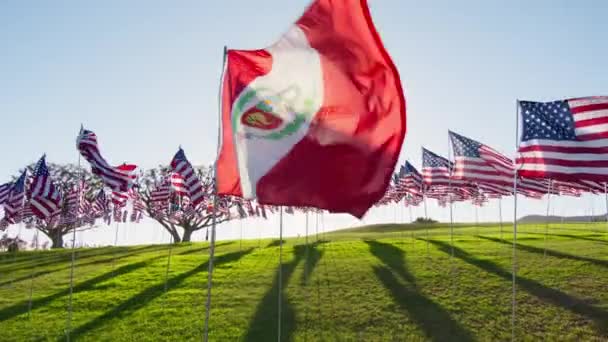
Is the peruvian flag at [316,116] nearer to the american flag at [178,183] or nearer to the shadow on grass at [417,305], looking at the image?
the shadow on grass at [417,305]

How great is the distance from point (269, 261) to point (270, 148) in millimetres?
27708

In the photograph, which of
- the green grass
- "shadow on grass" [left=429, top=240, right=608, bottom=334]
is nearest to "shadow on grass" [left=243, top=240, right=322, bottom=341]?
the green grass

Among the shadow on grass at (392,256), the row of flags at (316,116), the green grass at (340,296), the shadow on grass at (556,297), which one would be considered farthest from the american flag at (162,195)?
the row of flags at (316,116)

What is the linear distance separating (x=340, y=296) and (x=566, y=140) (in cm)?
1404

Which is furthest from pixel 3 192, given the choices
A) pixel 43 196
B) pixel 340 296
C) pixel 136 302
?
pixel 340 296

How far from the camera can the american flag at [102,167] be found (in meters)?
23.5

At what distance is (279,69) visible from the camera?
1009cm

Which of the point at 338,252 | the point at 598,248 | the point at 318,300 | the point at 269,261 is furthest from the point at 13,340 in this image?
the point at 598,248

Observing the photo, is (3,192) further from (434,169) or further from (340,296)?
(434,169)

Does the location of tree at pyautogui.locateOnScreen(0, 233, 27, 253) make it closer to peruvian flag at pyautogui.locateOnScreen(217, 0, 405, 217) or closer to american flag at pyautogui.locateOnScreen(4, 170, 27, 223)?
american flag at pyautogui.locateOnScreen(4, 170, 27, 223)

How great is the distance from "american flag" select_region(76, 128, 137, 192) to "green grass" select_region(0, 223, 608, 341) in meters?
5.88

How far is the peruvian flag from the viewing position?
957cm

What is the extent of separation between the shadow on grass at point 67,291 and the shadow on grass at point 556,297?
21.3 meters

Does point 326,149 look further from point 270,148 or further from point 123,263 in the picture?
point 123,263
